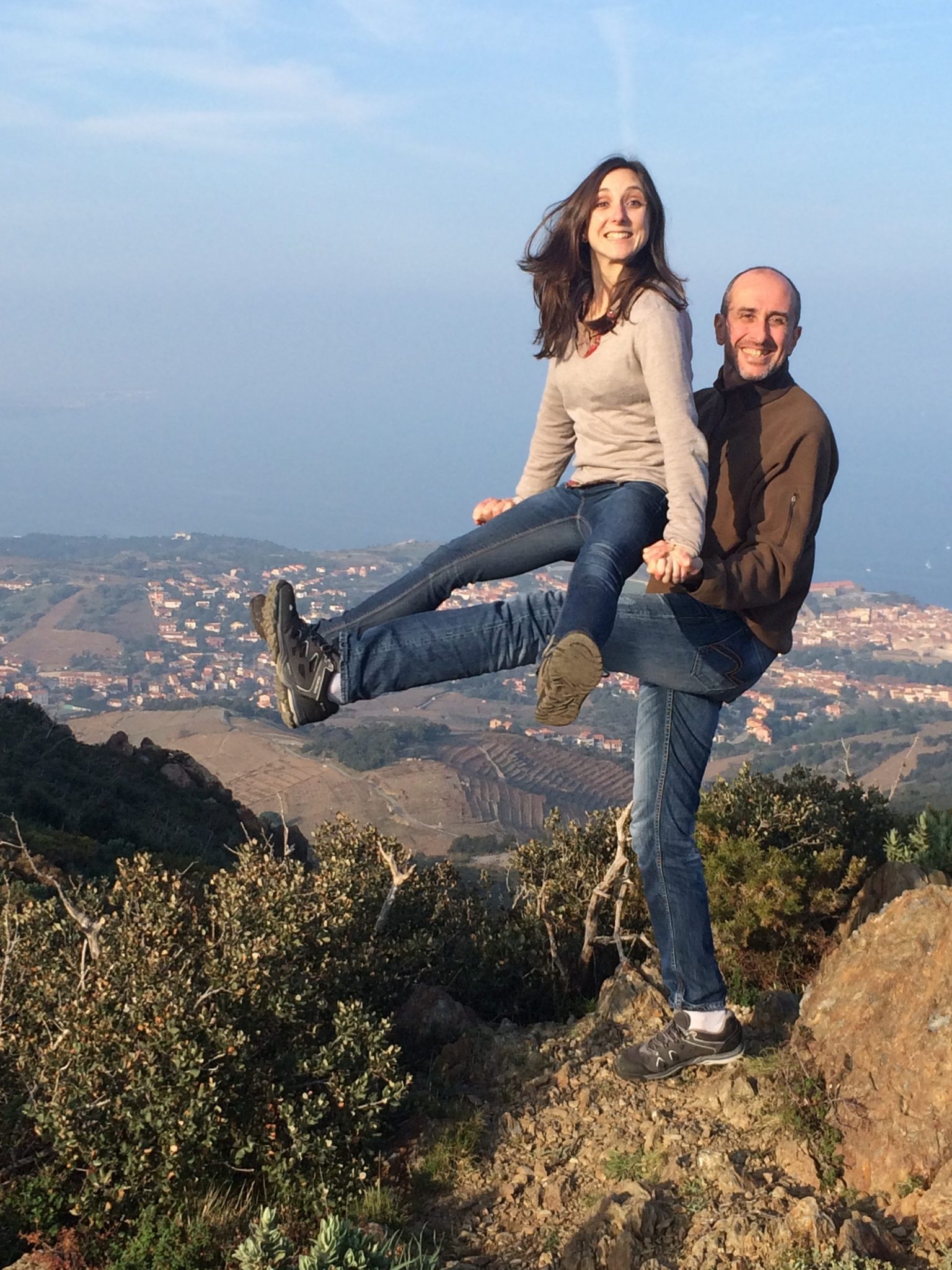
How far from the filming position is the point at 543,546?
14.8ft

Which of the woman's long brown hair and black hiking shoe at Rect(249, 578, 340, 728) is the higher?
the woman's long brown hair

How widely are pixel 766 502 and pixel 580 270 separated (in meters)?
1.24

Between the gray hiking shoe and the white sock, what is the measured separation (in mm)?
1857

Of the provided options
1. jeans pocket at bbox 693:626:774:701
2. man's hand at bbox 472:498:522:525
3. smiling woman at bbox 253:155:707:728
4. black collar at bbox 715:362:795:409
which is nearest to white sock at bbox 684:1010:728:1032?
jeans pocket at bbox 693:626:774:701

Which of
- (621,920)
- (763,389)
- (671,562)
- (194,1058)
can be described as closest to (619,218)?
(763,389)

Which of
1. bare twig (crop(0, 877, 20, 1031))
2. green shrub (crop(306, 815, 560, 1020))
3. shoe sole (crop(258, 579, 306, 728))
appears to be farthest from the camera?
green shrub (crop(306, 815, 560, 1020))

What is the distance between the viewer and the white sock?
16.3 feet

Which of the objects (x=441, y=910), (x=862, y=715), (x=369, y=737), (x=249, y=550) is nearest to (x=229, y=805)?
(x=441, y=910)

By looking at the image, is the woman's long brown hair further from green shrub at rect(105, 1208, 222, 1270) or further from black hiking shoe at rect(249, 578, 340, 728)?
green shrub at rect(105, 1208, 222, 1270)

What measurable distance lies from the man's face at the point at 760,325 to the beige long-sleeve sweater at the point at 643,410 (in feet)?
0.95

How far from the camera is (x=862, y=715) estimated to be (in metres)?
74.9

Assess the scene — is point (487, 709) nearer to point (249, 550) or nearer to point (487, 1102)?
point (249, 550)

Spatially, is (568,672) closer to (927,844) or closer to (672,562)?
(672,562)

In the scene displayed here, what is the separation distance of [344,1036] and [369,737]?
59607 millimetres
